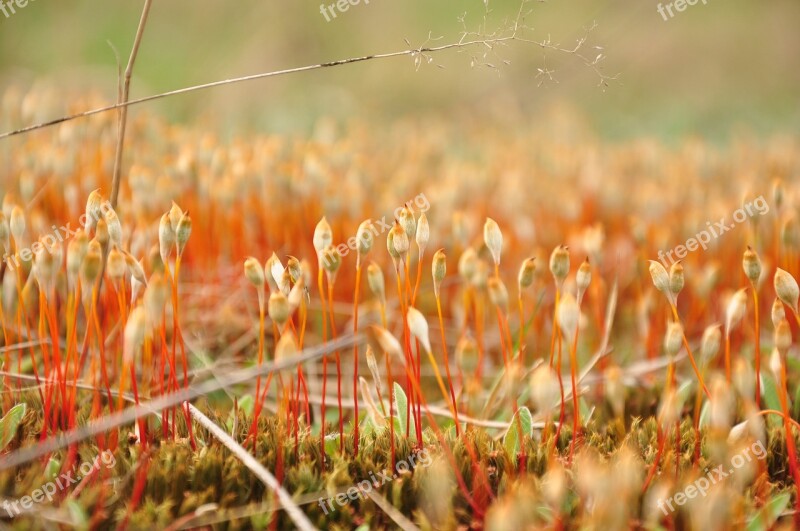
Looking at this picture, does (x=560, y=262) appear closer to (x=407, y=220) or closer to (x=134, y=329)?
(x=407, y=220)

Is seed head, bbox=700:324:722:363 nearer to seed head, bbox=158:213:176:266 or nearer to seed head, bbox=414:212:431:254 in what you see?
seed head, bbox=414:212:431:254

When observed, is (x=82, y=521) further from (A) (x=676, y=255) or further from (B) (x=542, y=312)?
(A) (x=676, y=255)

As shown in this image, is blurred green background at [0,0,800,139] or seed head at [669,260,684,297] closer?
seed head at [669,260,684,297]

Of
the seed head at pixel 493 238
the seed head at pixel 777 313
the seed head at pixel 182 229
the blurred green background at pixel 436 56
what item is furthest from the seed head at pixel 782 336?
the blurred green background at pixel 436 56

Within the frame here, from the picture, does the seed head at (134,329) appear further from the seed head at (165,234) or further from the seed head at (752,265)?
the seed head at (752,265)

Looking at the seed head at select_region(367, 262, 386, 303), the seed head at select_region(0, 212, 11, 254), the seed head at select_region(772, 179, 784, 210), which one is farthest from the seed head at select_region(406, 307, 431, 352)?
the seed head at select_region(772, 179, 784, 210)

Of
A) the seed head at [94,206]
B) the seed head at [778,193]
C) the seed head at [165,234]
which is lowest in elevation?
the seed head at [778,193]

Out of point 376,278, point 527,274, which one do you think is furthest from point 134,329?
point 527,274
